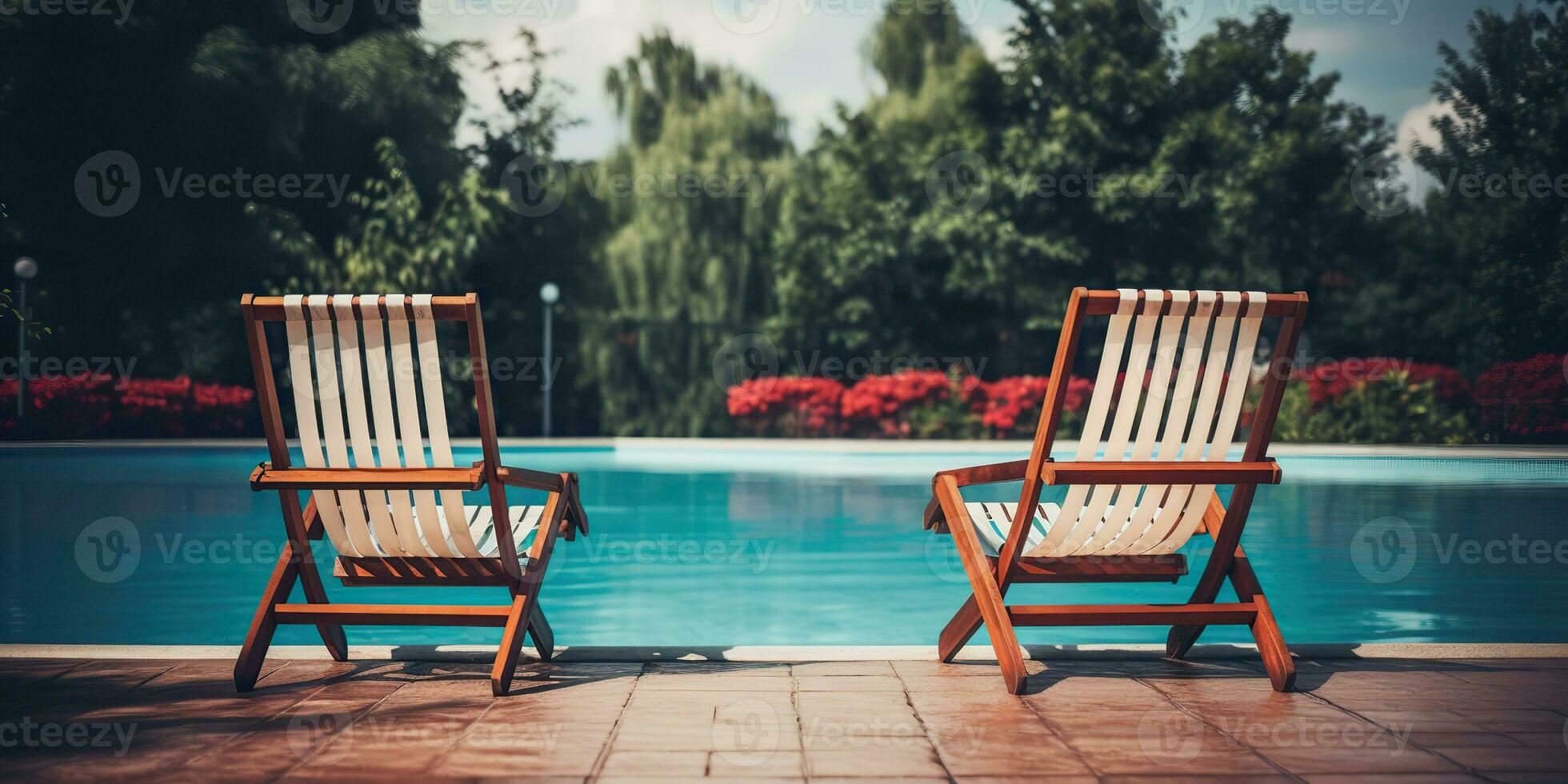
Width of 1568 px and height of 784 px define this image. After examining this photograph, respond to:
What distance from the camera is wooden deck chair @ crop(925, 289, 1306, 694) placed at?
3098mm

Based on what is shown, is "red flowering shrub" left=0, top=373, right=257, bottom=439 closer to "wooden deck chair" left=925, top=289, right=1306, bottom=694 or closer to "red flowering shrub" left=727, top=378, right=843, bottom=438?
"red flowering shrub" left=727, top=378, right=843, bottom=438

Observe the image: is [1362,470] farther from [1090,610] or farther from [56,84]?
[56,84]

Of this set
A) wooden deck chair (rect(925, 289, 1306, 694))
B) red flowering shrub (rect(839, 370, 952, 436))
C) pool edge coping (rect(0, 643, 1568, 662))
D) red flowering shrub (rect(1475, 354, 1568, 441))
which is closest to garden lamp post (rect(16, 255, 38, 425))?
red flowering shrub (rect(839, 370, 952, 436))

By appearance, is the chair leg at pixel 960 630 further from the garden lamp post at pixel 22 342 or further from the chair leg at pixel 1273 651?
the garden lamp post at pixel 22 342

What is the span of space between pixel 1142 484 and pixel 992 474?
0.38 m

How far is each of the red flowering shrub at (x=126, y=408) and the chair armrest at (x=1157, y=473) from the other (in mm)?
13677

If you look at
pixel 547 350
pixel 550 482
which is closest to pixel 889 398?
pixel 547 350

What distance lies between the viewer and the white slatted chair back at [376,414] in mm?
3100

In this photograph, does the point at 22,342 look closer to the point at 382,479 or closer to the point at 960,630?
the point at 382,479

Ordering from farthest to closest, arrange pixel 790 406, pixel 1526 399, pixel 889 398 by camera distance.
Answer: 1. pixel 790 406
2. pixel 889 398
3. pixel 1526 399

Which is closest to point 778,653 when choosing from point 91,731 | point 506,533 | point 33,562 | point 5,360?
point 506,533

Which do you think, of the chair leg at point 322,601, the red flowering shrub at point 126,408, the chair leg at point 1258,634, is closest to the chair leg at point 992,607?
the chair leg at point 1258,634

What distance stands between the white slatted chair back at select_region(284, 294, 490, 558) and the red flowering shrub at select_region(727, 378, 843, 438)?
1312 centimetres

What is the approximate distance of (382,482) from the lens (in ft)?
10.3
